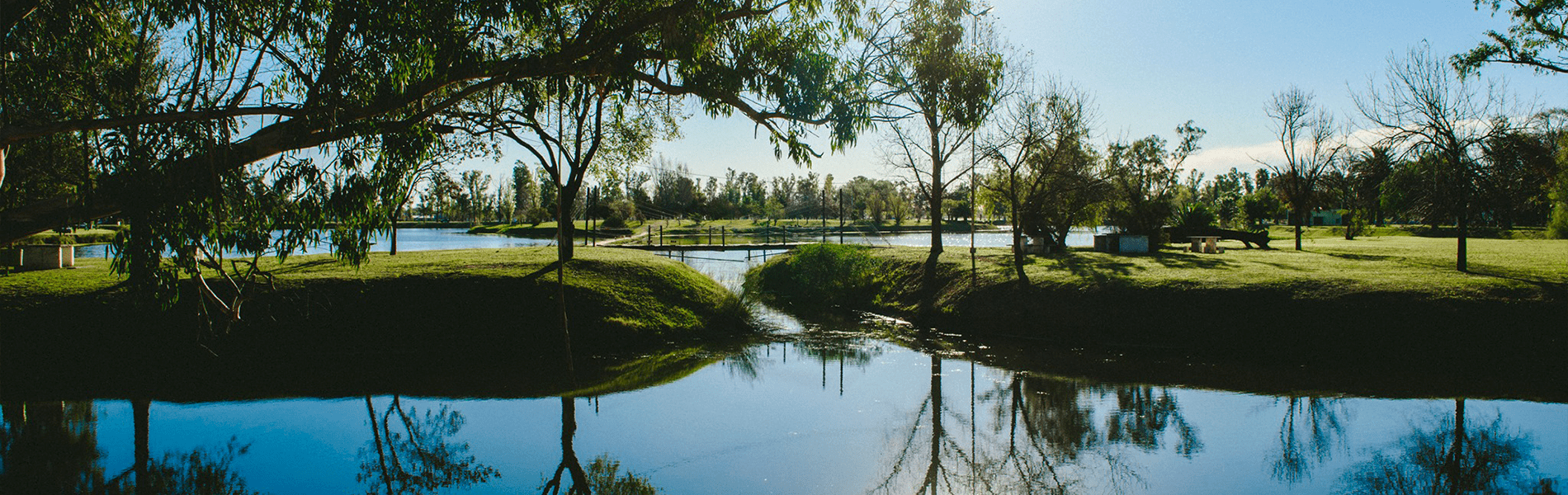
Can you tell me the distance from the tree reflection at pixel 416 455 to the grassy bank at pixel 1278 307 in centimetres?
1106

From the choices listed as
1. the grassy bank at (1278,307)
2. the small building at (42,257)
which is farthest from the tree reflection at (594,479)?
the small building at (42,257)

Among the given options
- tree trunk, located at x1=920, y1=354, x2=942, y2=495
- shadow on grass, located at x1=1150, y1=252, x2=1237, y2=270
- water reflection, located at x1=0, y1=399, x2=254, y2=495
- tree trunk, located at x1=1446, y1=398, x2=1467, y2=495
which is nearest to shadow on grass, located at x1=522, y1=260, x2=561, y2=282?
water reflection, located at x1=0, y1=399, x2=254, y2=495

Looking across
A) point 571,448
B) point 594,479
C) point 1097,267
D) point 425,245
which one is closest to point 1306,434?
point 594,479

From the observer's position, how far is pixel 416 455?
838 cm

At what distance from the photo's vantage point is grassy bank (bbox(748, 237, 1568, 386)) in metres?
11.9

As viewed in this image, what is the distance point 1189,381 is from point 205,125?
1271 cm

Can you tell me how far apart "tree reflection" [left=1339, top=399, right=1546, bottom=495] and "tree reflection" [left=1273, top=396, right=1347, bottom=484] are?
400 mm

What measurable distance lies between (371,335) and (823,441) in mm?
9439

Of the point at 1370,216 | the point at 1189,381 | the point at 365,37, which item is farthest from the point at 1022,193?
the point at 1370,216

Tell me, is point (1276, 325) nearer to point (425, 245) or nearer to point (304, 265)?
point (304, 265)

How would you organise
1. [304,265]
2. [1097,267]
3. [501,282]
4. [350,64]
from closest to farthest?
[350,64] → [501,282] → [304,265] → [1097,267]

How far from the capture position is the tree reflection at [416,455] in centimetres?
761

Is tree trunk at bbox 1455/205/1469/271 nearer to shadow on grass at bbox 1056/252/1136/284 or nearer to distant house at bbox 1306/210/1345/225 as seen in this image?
shadow on grass at bbox 1056/252/1136/284

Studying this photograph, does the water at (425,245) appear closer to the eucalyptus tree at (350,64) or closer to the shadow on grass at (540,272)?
the shadow on grass at (540,272)
